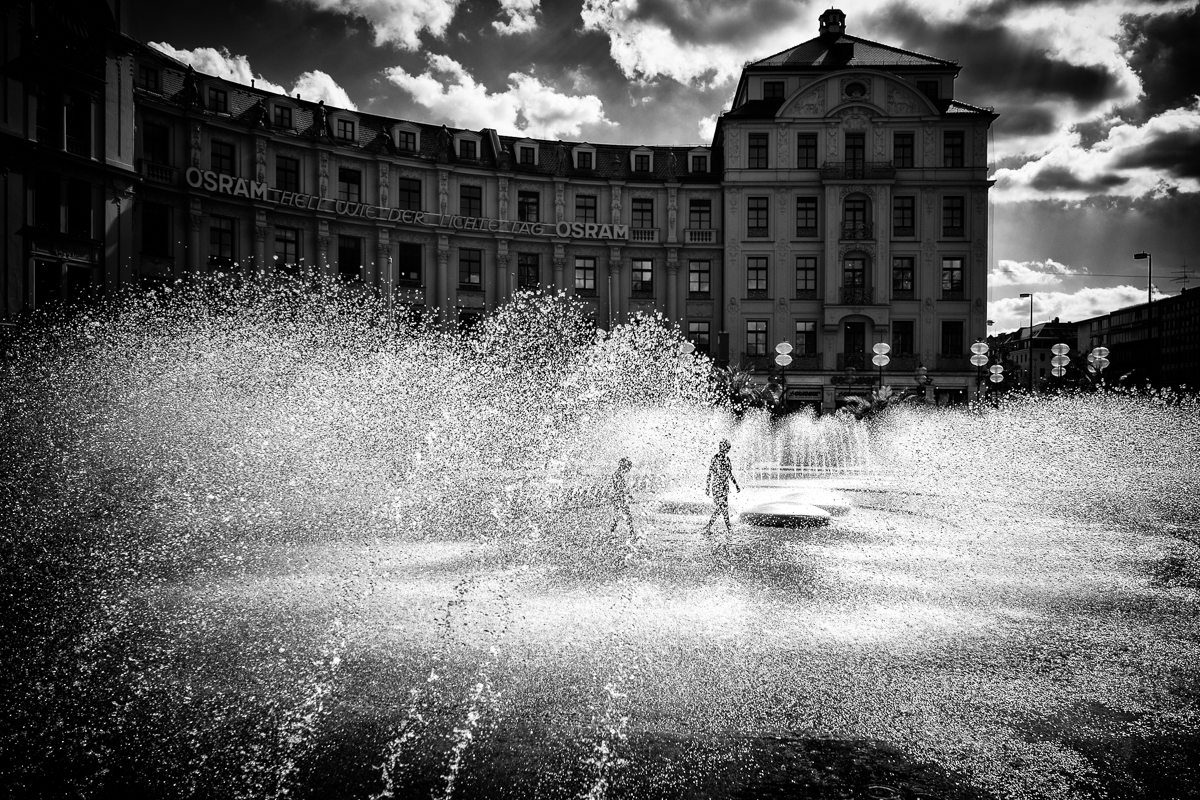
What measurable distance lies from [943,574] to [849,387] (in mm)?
37260

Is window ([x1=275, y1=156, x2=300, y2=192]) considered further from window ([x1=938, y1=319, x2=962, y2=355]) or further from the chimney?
window ([x1=938, y1=319, x2=962, y2=355])

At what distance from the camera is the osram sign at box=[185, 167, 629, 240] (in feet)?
129

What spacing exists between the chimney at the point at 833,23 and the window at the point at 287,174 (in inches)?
1492

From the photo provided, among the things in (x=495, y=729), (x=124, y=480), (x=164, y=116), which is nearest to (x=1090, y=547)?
(x=495, y=729)

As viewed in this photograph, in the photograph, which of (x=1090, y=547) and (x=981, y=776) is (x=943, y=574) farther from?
(x=981, y=776)

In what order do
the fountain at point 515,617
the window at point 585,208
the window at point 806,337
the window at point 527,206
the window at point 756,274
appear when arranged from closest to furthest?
the fountain at point 515,617
the window at point 806,337
the window at point 527,206
the window at point 756,274
the window at point 585,208

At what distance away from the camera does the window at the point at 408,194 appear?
1816 inches

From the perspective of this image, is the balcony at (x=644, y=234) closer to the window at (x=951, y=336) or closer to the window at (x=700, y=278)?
the window at (x=700, y=278)

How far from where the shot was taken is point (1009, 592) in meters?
10.5

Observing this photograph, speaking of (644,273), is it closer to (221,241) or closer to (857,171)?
(857,171)

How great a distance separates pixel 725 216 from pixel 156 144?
34236mm

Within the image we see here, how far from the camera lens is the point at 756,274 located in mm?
49469

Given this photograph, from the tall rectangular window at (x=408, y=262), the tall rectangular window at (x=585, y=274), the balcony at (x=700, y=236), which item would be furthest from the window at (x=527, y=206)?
the balcony at (x=700, y=236)

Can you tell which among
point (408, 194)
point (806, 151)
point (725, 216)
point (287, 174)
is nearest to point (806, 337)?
point (725, 216)
